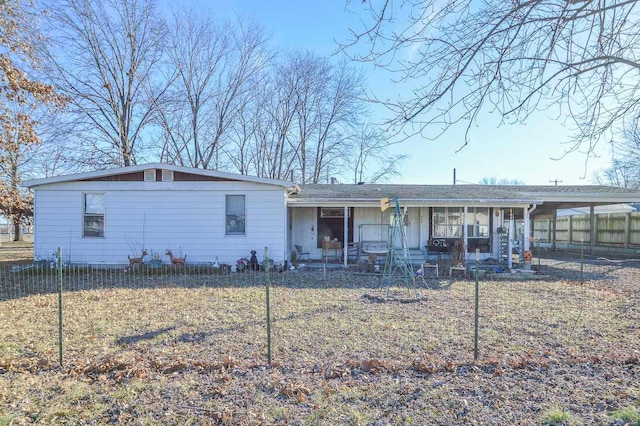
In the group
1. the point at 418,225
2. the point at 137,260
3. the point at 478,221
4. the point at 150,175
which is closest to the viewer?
the point at 137,260

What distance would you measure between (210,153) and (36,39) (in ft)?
55.1

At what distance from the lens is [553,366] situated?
438 cm

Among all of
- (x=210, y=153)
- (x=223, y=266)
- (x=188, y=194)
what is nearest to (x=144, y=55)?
(x=210, y=153)

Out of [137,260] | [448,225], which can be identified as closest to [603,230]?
[448,225]

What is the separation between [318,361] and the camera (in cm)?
457

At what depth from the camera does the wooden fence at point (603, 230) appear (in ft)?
68.0

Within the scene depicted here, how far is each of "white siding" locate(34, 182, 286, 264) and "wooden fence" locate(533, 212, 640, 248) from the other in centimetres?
1379

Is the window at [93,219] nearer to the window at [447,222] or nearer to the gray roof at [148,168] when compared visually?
the gray roof at [148,168]

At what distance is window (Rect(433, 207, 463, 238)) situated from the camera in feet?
50.5

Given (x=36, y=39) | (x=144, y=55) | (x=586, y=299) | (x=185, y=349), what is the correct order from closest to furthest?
1. (x=185, y=349)
2. (x=586, y=299)
3. (x=36, y=39)
4. (x=144, y=55)

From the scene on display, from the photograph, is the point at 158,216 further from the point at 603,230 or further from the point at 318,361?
the point at 603,230

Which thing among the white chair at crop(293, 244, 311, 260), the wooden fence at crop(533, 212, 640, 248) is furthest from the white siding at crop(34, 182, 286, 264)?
the wooden fence at crop(533, 212, 640, 248)

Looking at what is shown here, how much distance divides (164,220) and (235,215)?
92.2 inches

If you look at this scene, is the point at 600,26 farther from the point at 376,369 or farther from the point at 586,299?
the point at 586,299
